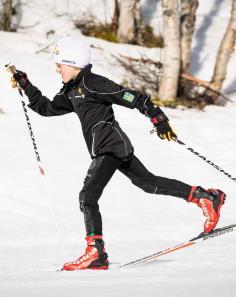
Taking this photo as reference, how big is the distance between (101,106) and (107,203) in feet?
12.8

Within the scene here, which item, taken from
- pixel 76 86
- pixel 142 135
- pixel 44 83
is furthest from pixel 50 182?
pixel 76 86

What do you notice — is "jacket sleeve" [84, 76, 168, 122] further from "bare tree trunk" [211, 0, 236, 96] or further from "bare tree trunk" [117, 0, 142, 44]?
"bare tree trunk" [117, 0, 142, 44]

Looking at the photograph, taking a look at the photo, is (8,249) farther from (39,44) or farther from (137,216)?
(39,44)

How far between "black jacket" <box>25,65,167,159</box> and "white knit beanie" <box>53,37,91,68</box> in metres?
0.08

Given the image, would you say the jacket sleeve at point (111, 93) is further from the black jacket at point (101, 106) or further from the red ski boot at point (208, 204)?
the red ski boot at point (208, 204)

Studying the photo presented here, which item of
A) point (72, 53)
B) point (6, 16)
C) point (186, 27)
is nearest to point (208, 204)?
point (72, 53)

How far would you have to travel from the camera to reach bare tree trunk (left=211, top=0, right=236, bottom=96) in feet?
47.0

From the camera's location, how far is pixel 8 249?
24.7 feet

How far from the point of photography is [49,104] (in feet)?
21.2

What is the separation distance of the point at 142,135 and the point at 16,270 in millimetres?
6436

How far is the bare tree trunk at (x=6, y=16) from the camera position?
15.4m

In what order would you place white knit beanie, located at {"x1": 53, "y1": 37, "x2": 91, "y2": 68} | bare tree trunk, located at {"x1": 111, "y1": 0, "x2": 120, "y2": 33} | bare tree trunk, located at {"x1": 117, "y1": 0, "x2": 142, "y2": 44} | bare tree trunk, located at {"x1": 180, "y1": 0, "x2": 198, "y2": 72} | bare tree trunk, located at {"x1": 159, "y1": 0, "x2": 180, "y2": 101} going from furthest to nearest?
1. bare tree trunk, located at {"x1": 111, "y1": 0, "x2": 120, "y2": 33}
2. bare tree trunk, located at {"x1": 117, "y1": 0, "x2": 142, "y2": 44}
3. bare tree trunk, located at {"x1": 180, "y1": 0, "x2": 198, "y2": 72}
4. bare tree trunk, located at {"x1": 159, "y1": 0, "x2": 180, "y2": 101}
5. white knit beanie, located at {"x1": 53, "y1": 37, "x2": 91, "y2": 68}

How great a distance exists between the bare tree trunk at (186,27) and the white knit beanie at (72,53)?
29.9 feet

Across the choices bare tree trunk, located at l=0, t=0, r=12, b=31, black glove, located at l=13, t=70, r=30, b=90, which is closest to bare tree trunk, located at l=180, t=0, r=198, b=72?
bare tree trunk, located at l=0, t=0, r=12, b=31
